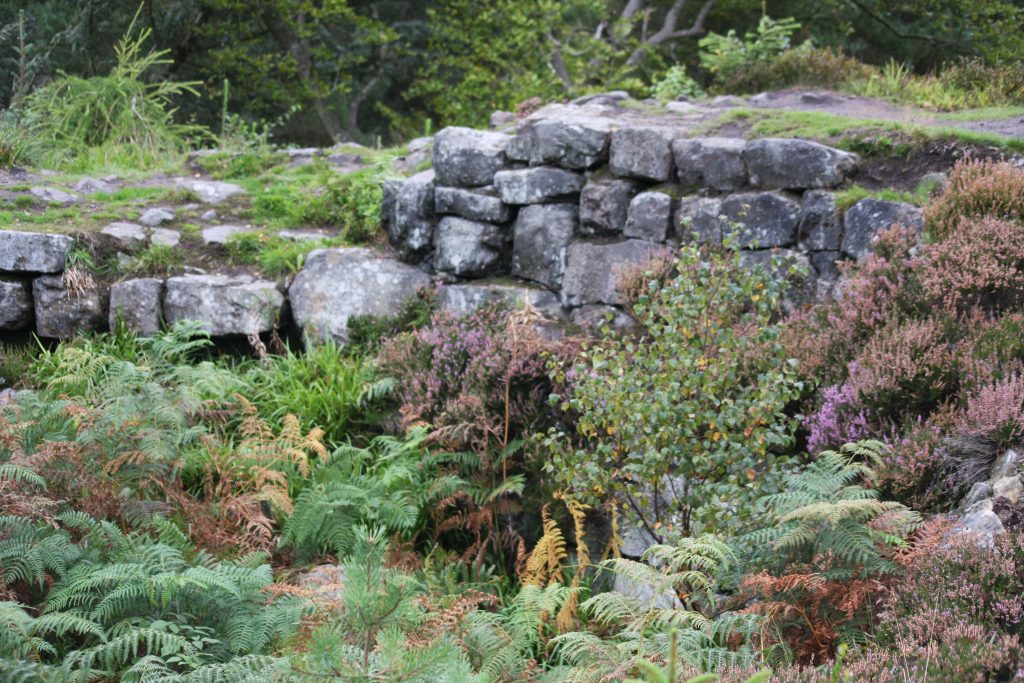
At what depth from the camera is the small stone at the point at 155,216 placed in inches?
315

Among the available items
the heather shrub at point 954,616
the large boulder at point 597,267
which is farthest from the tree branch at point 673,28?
the heather shrub at point 954,616

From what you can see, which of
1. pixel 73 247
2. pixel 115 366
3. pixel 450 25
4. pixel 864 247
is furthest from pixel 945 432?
pixel 450 25

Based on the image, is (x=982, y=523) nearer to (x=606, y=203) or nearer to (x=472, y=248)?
(x=606, y=203)

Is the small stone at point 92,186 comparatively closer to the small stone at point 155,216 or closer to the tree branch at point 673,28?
the small stone at point 155,216

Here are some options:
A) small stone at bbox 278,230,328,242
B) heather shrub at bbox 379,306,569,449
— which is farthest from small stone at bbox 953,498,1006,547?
small stone at bbox 278,230,328,242

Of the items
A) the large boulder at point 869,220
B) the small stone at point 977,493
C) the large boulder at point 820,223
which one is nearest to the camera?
the small stone at point 977,493

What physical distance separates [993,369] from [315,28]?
1388cm

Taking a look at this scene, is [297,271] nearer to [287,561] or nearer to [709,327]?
[287,561]

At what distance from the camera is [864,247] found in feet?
19.0

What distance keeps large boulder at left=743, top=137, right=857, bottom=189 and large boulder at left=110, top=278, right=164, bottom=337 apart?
191 inches

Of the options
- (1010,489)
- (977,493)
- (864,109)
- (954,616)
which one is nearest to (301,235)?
(864,109)

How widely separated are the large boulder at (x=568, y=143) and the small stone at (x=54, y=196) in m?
4.28

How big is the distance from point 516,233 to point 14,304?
4049mm

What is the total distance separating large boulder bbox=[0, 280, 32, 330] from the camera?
23.0 feet
